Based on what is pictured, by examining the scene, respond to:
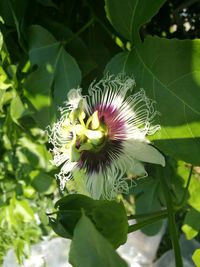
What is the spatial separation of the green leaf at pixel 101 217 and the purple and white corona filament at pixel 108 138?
2.4 inches

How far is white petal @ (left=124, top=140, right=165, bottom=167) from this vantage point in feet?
1.91

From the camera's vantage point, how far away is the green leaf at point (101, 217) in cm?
53

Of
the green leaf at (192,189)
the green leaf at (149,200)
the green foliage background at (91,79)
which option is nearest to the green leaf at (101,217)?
the green foliage background at (91,79)

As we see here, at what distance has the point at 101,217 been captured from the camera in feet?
1.76

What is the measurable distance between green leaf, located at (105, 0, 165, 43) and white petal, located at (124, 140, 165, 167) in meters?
0.14

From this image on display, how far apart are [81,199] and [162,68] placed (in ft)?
0.56

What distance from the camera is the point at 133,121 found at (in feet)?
2.05

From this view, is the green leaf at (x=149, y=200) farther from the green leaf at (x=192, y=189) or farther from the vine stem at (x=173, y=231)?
the vine stem at (x=173, y=231)

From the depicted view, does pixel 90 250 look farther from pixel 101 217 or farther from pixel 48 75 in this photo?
pixel 48 75

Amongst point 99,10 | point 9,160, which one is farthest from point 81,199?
point 9,160

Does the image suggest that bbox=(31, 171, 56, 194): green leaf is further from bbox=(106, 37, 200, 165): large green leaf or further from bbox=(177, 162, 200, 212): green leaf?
bbox=(106, 37, 200, 165): large green leaf

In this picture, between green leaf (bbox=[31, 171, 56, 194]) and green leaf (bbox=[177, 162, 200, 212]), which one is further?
green leaf (bbox=[31, 171, 56, 194])

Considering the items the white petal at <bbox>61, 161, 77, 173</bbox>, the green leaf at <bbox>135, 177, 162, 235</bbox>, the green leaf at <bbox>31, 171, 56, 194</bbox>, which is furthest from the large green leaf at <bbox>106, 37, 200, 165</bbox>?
the green leaf at <bbox>31, 171, 56, 194</bbox>

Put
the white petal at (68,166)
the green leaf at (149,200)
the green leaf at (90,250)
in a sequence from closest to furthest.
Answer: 1. the green leaf at (90,250)
2. the white petal at (68,166)
3. the green leaf at (149,200)
